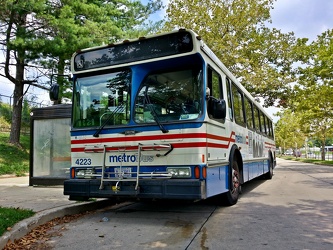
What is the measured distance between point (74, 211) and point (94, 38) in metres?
10.9

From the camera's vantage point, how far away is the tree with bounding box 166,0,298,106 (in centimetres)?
2066

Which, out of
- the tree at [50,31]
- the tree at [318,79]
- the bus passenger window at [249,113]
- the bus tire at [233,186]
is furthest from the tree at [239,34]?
the bus tire at [233,186]

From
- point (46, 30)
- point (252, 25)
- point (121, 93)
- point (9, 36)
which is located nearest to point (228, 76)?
point (121, 93)

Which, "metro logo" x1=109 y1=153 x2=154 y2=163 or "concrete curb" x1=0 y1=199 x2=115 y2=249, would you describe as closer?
"concrete curb" x1=0 y1=199 x2=115 y2=249

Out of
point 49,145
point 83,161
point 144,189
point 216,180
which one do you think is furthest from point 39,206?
point 49,145

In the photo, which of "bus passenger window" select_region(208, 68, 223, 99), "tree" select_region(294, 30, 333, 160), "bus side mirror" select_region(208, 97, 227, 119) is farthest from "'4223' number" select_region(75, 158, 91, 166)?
"tree" select_region(294, 30, 333, 160)

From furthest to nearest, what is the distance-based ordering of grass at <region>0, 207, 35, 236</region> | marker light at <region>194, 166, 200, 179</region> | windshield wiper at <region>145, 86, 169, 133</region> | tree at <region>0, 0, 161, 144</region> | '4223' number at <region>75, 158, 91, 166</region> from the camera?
tree at <region>0, 0, 161, 144</region> → '4223' number at <region>75, 158, 91, 166</region> → windshield wiper at <region>145, 86, 169, 133</region> → marker light at <region>194, 166, 200, 179</region> → grass at <region>0, 207, 35, 236</region>

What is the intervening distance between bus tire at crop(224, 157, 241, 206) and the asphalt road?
20 centimetres

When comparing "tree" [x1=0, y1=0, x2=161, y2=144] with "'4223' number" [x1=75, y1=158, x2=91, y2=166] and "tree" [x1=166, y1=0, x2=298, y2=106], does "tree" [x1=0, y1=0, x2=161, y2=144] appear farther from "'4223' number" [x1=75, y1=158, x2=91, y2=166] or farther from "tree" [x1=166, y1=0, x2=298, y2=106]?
"'4223' number" [x1=75, y1=158, x2=91, y2=166]

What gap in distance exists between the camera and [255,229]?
5.41 meters

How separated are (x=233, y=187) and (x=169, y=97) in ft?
9.14

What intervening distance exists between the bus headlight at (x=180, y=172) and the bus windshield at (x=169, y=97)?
85 cm

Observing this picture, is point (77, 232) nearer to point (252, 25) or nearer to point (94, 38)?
point (94, 38)

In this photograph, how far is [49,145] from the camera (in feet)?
36.5
